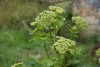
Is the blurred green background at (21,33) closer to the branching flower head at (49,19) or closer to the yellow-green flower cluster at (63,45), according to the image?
the branching flower head at (49,19)

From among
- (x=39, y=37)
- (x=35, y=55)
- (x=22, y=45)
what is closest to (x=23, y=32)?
(x=22, y=45)

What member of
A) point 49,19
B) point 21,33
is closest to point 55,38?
point 49,19

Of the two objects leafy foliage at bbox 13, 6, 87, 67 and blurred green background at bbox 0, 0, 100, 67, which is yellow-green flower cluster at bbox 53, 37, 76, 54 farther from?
blurred green background at bbox 0, 0, 100, 67

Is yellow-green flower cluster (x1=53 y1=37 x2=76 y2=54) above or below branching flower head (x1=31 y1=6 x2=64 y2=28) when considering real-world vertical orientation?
below

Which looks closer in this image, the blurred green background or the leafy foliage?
the leafy foliage

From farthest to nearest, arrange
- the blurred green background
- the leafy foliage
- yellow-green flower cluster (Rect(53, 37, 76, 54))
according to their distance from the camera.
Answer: the blurred green background, the leafy foliage, yellow-green flower cluster (Rect(53, 37, 76, 54))

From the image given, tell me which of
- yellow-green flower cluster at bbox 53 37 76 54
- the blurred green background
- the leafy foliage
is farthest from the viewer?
the blurred green background

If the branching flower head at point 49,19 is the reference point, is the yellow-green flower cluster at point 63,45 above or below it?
below

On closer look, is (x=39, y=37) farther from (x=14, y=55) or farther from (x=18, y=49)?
(x=18, y=49)

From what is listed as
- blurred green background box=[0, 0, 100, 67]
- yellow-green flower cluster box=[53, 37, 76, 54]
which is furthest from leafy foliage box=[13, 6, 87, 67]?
blurred green background box=[0, 0, 100, 67]

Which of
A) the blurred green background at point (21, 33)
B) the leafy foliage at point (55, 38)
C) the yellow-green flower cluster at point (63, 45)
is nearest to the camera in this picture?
the yellow-green flower cluster at point (63, 45)

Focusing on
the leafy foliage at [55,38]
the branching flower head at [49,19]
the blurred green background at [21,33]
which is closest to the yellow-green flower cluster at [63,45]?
the leafy foliage at [55,38]
